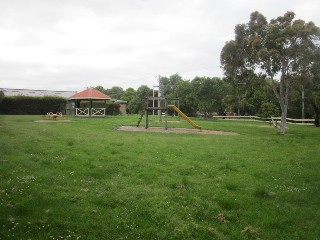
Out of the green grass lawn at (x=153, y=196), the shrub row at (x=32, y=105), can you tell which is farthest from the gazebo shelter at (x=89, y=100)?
the green grass lawn at (x=153, y=196)

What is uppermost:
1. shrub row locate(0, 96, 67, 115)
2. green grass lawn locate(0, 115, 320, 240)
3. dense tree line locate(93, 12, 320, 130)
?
dense tree line locate(93, 12, 320, 130)

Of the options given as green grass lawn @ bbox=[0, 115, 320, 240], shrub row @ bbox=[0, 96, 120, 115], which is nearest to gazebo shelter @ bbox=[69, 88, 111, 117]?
shrub row @ bbox=[0, 96, 120, 115]

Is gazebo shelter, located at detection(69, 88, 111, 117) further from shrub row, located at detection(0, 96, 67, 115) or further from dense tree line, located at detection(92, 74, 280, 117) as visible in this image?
dense tree line, located at detection(92, 74, 280, 117)

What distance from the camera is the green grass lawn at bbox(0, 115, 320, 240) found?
623cm

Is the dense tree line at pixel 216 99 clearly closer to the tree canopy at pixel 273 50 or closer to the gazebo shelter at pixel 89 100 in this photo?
the gazebo shelter at pixel 89 100

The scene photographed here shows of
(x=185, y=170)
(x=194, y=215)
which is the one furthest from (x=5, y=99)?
(x=194, y=215)

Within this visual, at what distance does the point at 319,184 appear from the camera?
948 centimetres

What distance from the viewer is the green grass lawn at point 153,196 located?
6.23m

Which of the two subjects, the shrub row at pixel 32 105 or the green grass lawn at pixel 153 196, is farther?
the shrub row at pixel 32 105

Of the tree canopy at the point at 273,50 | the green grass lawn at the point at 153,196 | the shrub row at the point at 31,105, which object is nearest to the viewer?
the green grass lawn at the point at 153,196

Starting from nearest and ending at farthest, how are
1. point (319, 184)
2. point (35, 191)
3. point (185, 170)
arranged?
point (35, 191), point (319, 184), point (185, 170)

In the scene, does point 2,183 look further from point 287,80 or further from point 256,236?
point 287,80

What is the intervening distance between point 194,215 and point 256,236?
4.51 feet

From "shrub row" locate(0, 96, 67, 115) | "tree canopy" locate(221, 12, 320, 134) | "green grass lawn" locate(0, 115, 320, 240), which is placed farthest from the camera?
"shrub row" locate(0, 96, 67, 115)
